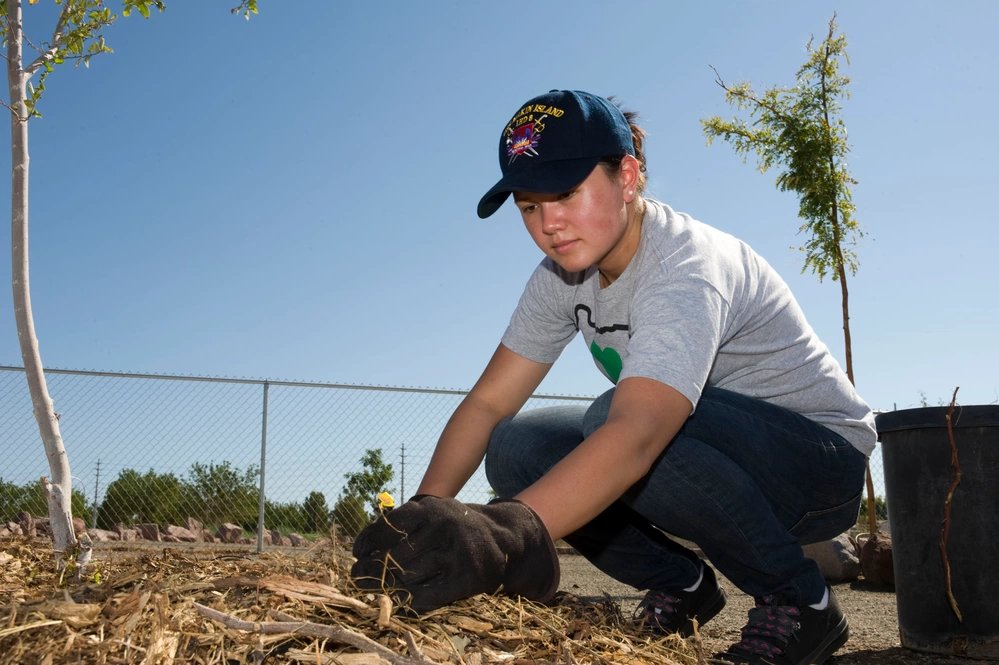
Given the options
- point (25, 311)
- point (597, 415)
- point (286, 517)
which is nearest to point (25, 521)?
point (286, 517)

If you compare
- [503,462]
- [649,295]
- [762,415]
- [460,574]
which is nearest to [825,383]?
[762,415]

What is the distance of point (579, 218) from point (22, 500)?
6.75m

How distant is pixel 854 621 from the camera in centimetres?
399

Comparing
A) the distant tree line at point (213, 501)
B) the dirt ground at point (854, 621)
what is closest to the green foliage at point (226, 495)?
the distant tree line at point (213, 501)

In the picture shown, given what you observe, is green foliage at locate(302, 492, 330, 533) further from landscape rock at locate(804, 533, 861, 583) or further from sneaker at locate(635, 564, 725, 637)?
sneaker at locate(635, 564, 725, 637)

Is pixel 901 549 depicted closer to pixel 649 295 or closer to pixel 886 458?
pixel 886 458

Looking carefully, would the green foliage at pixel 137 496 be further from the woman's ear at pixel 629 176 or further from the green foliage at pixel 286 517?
the woman's ear at pixel 629 176

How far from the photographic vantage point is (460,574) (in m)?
1.34

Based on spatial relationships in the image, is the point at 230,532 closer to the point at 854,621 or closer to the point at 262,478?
the point at 262,478

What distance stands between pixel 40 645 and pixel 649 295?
4.42ft

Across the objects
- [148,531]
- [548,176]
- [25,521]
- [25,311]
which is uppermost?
[548,176]

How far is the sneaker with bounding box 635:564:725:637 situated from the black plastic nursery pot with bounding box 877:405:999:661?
1137 millimetres

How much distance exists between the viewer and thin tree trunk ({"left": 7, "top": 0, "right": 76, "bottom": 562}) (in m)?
2.96

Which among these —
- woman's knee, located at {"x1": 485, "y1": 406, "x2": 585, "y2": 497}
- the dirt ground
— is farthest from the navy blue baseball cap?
the dirt ground
